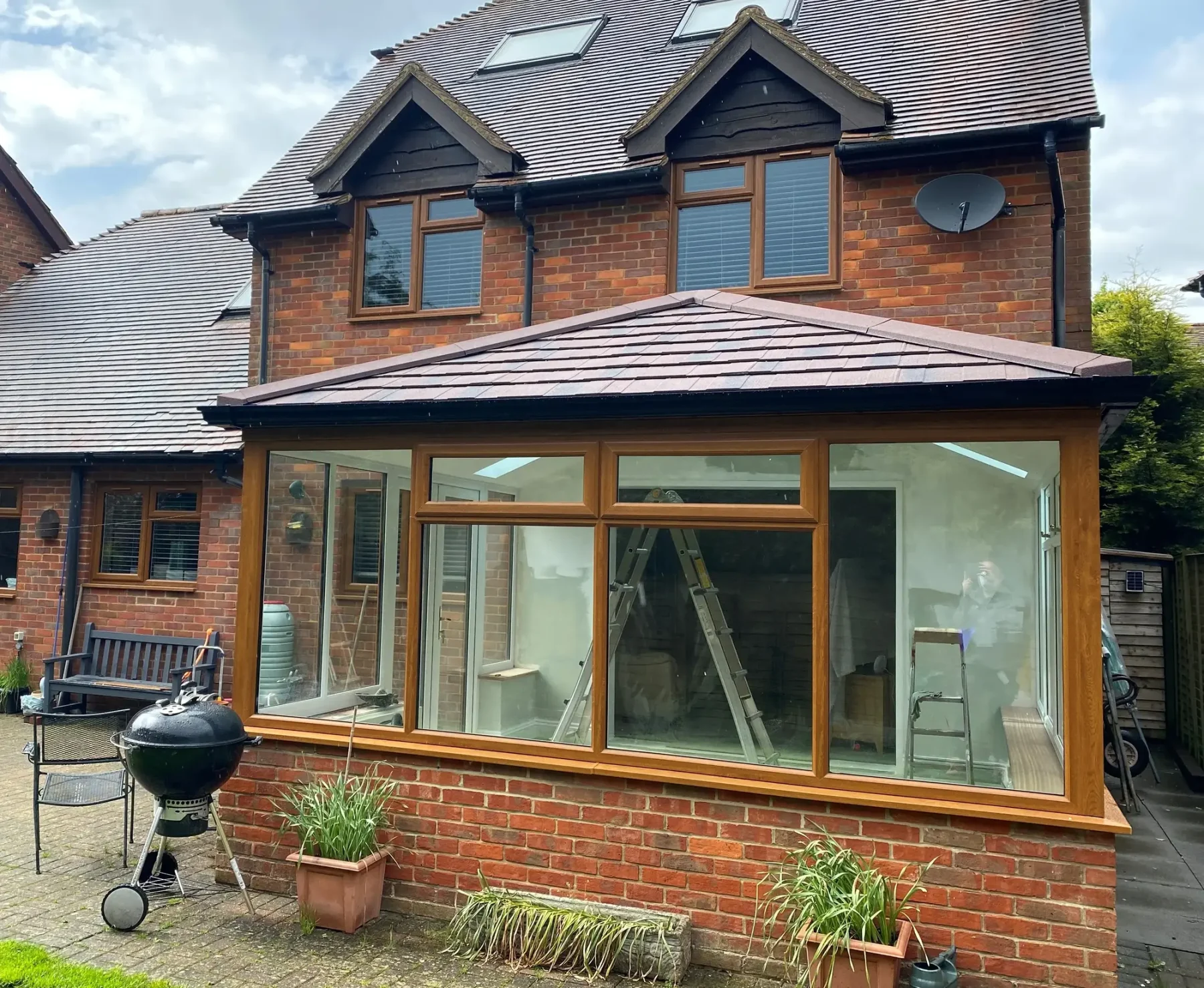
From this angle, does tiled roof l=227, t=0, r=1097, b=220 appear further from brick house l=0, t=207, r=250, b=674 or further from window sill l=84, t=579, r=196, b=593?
window sill l=84, t=579, r=196, b=593

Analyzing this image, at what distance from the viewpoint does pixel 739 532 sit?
5.22 m

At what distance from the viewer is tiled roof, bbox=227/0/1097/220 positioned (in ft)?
25.4

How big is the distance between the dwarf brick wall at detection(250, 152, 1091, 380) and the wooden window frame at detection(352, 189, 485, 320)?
0.08 meters

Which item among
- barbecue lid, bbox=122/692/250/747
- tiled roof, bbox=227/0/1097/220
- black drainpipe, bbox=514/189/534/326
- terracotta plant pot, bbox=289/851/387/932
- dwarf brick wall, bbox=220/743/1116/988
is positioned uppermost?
tiled roof, bbox=227/0/1097/220

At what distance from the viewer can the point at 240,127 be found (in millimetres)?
50531

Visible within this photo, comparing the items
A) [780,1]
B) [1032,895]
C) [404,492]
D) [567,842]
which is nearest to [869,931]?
[1032,895]

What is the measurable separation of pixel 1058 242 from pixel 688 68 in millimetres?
3844

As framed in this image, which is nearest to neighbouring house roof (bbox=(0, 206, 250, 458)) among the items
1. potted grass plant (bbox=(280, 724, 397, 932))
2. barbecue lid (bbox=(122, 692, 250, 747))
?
barbecue lid (bbox=(122, 692, 250, 747))

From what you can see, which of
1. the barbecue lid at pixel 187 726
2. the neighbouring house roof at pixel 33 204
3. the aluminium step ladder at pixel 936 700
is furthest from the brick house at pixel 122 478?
the aluminium step ladder at pixel 936 700

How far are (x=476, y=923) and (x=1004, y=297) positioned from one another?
600cm

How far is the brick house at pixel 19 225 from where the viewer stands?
48.7 feet

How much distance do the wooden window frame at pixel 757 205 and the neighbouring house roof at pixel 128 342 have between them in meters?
5.78

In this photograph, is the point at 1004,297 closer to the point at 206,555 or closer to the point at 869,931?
the point at 869,931

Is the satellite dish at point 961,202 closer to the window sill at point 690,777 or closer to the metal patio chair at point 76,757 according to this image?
the window sill at point 690,777
